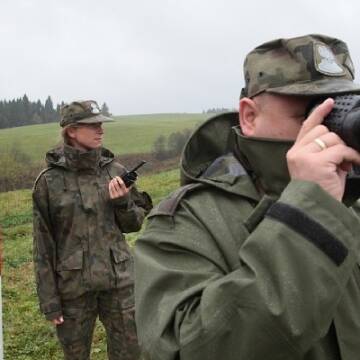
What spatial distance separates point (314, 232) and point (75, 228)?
11.5 ft

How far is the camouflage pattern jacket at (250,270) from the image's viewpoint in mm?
1331

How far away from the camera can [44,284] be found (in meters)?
4.50

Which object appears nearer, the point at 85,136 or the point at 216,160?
the point at 216,160

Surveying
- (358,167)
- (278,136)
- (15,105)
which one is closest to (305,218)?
(358,167)

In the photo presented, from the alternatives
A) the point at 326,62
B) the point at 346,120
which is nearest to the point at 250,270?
the point at 346,120

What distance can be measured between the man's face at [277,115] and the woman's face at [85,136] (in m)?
3.26

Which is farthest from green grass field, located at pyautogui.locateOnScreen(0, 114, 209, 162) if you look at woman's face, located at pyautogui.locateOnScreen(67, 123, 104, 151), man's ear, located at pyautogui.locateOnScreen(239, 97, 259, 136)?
man's ear, located at pyautogui.locateOnScreen(239, 97, 259, 136)

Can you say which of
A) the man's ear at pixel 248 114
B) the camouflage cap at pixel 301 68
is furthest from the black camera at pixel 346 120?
the man's ear at pixel 248 114

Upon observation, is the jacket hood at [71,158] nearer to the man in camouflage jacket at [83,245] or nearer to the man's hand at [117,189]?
the man in camouflage jacket at [83,245]

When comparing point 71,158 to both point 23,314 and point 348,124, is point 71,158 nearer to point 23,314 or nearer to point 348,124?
point 348,124

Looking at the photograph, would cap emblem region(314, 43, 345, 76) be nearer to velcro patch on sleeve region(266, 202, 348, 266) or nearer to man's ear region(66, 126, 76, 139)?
velcro patch on sleeve region(266, 202, 348, 266)

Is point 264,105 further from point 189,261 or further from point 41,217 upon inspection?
point 41,217

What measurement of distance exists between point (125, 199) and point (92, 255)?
0.54 m

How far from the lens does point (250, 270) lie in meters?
1.37
